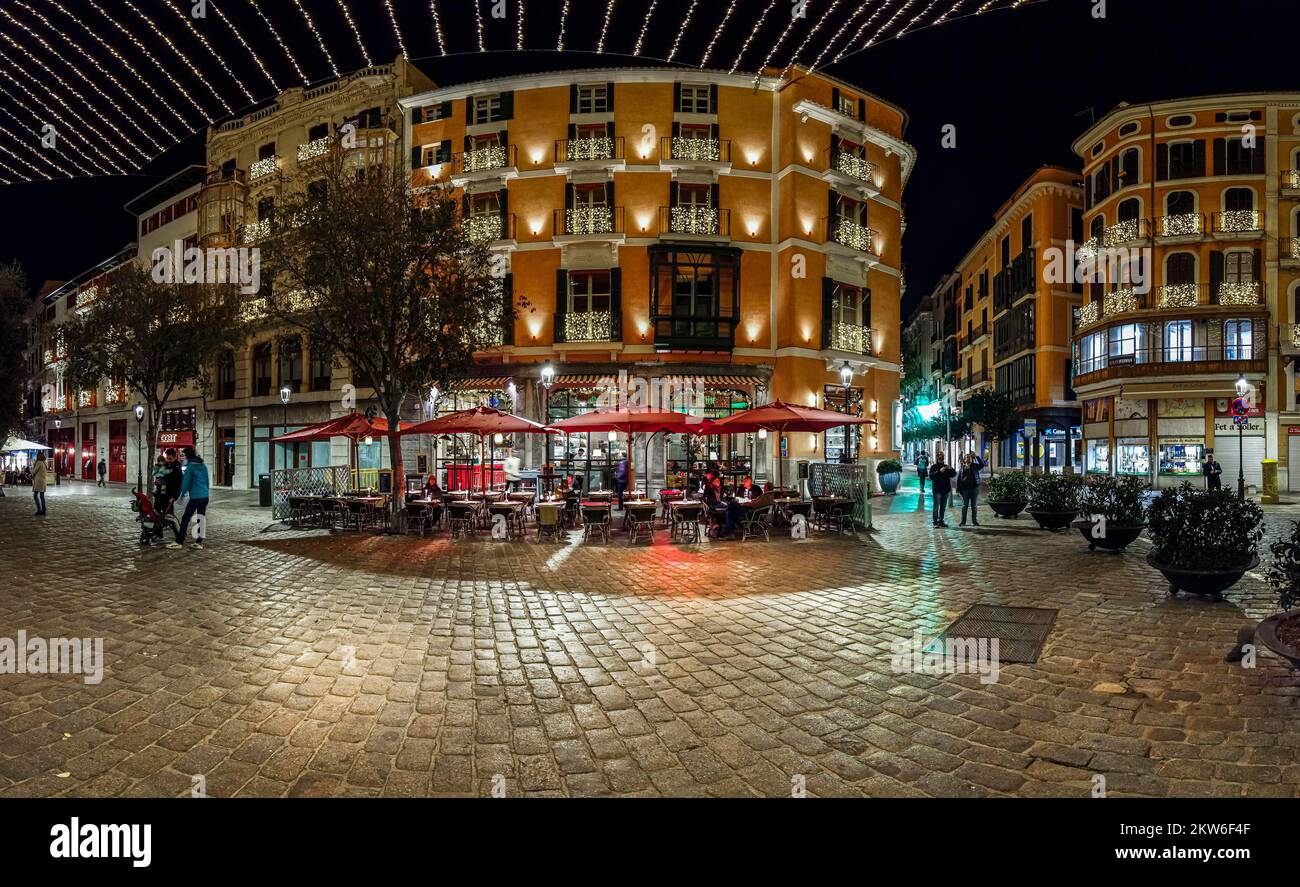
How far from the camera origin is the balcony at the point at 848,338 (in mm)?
23875

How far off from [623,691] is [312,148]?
29221 mm

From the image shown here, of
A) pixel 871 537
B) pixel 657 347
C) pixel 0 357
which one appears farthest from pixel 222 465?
pixel 871 537

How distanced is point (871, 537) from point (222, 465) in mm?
30111

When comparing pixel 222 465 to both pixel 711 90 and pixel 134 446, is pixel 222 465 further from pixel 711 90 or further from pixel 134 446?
pixel 711 90

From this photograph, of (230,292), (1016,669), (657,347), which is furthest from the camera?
(657,347)

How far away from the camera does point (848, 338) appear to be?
2466 centimetres

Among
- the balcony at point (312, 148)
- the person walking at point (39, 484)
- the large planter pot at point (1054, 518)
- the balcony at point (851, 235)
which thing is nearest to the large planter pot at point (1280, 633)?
the large planter pot at point (1054, 518)

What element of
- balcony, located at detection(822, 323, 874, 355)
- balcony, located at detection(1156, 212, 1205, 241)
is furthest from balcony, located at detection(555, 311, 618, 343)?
balcony, located at detection(1156, 212, 1205, 241)

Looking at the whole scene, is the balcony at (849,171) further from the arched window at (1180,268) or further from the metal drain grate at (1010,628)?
the metal drain grate at (1010,628)

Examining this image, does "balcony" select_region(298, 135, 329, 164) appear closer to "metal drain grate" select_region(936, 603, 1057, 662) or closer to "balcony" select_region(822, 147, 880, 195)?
"balcony" select_region(822, 147, 880, 195)

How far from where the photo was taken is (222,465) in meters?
29.4

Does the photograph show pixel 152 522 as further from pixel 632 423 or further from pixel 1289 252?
pixel 1289 252

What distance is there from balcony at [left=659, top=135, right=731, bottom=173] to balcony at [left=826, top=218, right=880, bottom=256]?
15.5ft

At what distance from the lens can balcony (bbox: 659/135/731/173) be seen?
22766mm
